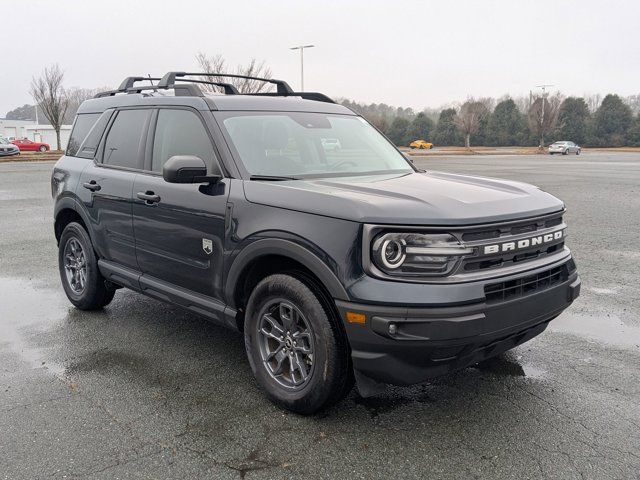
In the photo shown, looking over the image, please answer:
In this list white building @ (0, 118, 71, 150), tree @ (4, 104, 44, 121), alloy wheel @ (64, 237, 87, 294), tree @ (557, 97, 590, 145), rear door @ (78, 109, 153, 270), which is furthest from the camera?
tree @ (4, 104, 44, 121)

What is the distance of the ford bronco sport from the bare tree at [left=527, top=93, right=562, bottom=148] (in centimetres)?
6259

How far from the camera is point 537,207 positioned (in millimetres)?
3385

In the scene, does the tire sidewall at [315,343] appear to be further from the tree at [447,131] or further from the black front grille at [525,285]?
the tree at [447,131]

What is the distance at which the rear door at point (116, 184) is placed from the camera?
15.1 feet

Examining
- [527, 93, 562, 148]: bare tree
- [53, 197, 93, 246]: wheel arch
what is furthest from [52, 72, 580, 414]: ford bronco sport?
[527, 93, 562, 148]: bare tree

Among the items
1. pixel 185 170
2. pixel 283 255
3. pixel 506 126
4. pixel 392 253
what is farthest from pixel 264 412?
pixel 506 126

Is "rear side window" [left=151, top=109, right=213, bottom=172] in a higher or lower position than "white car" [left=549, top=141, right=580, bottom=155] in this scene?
higher

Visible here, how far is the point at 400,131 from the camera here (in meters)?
76.3

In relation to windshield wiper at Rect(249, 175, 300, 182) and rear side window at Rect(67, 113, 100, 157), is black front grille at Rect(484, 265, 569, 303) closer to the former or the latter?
windshield wiper at Rect(249, 175, 300, 182)

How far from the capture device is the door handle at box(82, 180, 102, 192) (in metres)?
4.90

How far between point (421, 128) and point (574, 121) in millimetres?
18704

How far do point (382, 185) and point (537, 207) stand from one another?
95 cm

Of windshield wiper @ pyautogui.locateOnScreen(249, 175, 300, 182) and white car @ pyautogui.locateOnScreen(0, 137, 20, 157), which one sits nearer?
windshield wiper @ pyautogui.locateOnScreen(249, 175, 300, 182)

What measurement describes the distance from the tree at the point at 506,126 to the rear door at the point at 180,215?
71.7 m
